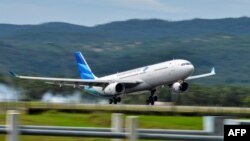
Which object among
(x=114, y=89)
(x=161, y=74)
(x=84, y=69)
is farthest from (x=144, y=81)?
(x=84, y=69)

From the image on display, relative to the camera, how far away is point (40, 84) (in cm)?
14562

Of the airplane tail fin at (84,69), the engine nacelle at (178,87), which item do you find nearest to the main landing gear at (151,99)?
the engine nacelle at (178,87)

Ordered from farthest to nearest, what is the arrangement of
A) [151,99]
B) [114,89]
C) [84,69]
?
[84,69] → [114,89] → [151,99]

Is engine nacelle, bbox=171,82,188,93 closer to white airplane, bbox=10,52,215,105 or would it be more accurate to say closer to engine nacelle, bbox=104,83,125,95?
white airplane, bbox=10,52,215,105

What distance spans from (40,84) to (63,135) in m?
132

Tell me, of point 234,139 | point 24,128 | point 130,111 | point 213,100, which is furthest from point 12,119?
point 213,100

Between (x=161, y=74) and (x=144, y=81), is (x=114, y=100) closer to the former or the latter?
(x=144, y=81)

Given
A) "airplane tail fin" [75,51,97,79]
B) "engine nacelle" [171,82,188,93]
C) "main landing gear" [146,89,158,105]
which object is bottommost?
"main landing gear" [146,89,158,105]

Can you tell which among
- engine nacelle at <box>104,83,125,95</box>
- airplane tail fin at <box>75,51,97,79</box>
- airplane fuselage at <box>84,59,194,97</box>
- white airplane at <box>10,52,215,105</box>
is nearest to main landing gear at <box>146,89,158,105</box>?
white airplane at <box>10,52,215,105</box>

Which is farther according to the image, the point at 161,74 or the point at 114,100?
the point at 114,100

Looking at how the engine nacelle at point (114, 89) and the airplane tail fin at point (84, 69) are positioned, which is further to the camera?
the airplane tail fin at point (84, 69)

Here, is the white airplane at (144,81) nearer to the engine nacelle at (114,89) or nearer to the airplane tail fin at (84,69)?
the engine nacelle at (114,89)

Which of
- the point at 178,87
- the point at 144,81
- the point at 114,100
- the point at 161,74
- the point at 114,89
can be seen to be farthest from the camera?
the point at 114,100

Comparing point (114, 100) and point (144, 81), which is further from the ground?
point (144, 81)
